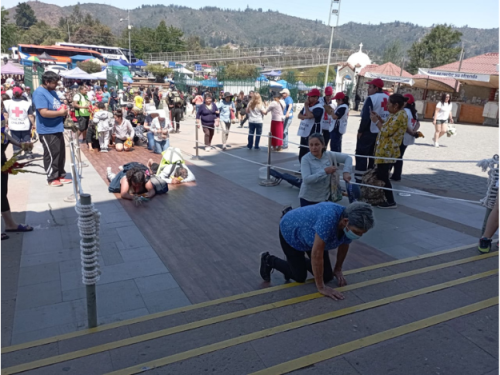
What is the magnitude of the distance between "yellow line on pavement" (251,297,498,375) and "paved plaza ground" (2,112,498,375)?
0.11 feet

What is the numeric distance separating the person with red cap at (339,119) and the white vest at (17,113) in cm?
720

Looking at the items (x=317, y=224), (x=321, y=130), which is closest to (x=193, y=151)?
(x=321, y=130)

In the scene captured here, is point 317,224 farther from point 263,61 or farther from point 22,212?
point 263,61

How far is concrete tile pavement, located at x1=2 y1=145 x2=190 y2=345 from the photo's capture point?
3441 mm

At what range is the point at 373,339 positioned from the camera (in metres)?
2.99

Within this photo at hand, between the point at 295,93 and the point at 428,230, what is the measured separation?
23.7m

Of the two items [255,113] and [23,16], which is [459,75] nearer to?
[255,113]

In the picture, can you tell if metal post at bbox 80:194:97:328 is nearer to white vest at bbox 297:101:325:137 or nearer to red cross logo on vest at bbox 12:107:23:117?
white vest at bbox 297:101:325:137

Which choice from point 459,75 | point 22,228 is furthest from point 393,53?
point 22,228

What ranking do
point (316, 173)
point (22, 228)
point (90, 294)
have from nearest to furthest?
1. point (90, 294)
2. point (316, 173)
3. point (22, 228)

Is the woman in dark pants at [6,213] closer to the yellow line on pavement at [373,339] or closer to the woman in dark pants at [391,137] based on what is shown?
the yellow line on pavement at [373,339]

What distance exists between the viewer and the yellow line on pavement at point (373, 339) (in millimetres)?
2666

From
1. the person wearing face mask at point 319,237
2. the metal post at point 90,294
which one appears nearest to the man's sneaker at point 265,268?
the person wearing face mask at point 319,237

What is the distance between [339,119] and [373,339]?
6.44m
